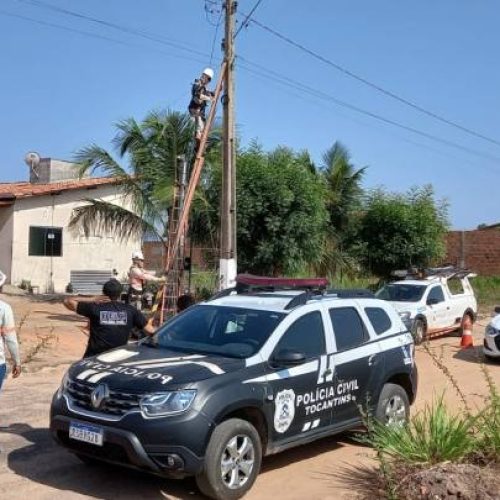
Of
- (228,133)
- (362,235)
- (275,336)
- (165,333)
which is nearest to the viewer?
(275,336)

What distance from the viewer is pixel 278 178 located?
18.3m

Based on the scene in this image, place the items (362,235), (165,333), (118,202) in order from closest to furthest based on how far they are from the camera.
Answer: (165,333) → (362,235) → (118,202)

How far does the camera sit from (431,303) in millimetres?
16844

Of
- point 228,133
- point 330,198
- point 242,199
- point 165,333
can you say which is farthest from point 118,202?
point 165,333

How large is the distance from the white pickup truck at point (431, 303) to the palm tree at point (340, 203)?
5162 mm

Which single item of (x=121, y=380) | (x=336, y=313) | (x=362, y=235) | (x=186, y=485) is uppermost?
(x=362, y=235)

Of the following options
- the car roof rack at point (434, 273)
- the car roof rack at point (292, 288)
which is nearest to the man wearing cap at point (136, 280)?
the car roof rack at point (434, 273)

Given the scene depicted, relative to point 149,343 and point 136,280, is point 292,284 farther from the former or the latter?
point 136,280

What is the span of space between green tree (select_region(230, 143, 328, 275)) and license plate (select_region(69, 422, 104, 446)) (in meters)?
12.7

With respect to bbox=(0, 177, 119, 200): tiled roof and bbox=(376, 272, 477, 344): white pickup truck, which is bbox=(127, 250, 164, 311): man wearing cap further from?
bbox=(0, 177, 119, 200): tiled roof

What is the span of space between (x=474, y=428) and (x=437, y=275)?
1200cm

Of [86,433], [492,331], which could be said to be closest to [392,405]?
[86,433]

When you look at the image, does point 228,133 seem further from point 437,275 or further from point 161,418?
point 161,418

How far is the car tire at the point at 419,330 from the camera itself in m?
16.0
